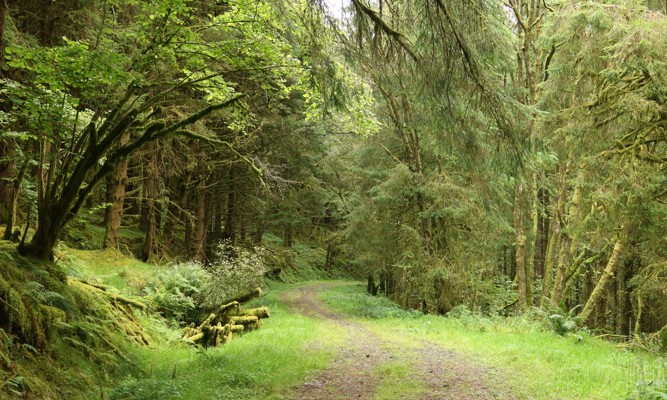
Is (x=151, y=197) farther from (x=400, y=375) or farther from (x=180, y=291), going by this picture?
(x=400, y=375)

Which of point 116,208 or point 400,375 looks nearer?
point 400,375

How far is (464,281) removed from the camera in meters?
14.8

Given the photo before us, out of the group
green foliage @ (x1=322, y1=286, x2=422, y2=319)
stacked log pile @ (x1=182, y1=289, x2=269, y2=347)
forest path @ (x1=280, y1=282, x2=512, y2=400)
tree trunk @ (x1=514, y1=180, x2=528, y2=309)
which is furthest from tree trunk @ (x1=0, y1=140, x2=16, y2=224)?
tree trunk @ (x1=514, y1=180, x2=528, y2=309)

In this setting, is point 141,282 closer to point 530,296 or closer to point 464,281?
point 464,281

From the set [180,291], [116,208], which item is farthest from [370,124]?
[116,208]

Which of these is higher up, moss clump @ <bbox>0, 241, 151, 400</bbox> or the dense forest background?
the dense forest background

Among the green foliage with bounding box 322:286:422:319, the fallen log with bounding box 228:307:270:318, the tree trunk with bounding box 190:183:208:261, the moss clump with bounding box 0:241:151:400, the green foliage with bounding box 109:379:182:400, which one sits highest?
the tree trunk with bounding box 190:183:208:261

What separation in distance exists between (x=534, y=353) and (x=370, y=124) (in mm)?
5552

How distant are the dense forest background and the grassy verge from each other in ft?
7.19

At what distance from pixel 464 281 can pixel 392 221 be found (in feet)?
11.4

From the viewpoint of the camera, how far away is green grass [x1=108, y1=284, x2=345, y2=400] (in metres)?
5.41

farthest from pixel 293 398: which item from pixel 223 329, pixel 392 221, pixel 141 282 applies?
pixel 392 221

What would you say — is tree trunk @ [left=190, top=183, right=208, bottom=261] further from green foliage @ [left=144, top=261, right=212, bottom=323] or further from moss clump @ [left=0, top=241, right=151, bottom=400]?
moss clump @ [left=0, top=241, right=151, bottom=400]

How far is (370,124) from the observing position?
9641 mm
